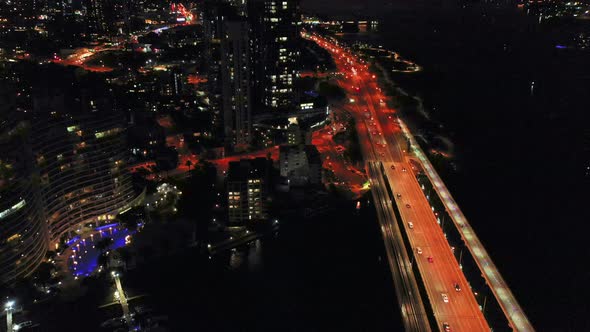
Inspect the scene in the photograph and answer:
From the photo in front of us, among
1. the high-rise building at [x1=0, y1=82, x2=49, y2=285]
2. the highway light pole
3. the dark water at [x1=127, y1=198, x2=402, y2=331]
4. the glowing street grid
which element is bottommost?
the dark water at [x1=127, y1=198, x2=402, y2=331]

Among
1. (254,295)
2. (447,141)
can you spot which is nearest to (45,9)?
(447,141)

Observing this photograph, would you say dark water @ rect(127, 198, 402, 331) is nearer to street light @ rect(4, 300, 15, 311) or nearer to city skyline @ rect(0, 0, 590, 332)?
city skyline @ rect(0, 0, 590, 332)

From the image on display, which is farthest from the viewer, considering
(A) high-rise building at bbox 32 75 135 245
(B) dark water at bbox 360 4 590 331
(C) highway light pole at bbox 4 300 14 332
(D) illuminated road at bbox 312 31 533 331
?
(B) dark water at bbox 360 4 590 331

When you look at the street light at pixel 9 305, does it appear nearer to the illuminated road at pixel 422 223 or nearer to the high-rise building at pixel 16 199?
the high-rise building at pixel 16 199

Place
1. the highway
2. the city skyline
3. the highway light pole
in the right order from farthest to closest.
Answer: the city skyline
the highway light pole
the highway

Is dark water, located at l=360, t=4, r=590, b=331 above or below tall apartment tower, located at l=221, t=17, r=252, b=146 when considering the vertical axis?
below

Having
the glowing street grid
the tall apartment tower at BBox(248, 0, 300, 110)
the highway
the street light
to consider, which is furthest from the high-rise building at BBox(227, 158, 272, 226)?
the tall apartment tower at BBox(248, 0, 300, 110)

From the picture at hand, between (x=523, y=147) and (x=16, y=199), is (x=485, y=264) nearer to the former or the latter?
(x=16, y=199)

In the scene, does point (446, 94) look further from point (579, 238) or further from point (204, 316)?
point (204, 316)
